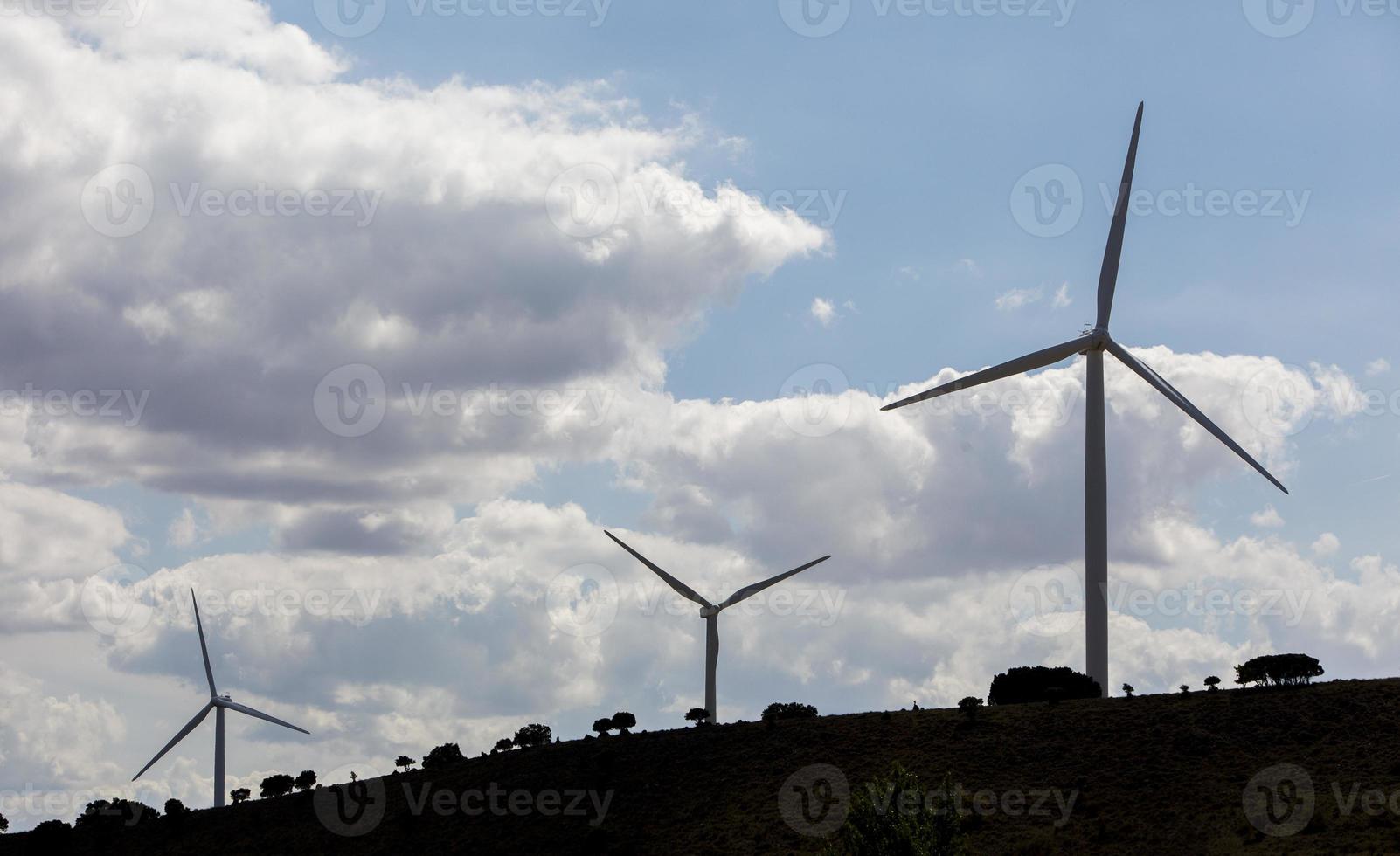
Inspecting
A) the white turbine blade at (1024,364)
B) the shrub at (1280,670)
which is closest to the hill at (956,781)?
the shrub at (1280,670)

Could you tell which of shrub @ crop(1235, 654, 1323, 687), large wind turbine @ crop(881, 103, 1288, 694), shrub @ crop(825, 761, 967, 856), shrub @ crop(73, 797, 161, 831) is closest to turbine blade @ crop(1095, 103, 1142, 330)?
large wind turbine @ crop(881, 103, 1288, 694)

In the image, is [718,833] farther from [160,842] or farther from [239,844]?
[160,842]

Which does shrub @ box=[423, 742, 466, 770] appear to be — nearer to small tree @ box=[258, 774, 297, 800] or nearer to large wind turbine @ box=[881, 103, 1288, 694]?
small tree @ box=[258, 774, 297, 800]

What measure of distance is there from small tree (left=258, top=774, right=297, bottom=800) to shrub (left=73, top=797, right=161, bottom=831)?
9.05 m

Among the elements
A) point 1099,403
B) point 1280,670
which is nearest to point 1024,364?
point 1099,403

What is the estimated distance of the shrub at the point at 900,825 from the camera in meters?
69.3

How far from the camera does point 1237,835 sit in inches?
2847

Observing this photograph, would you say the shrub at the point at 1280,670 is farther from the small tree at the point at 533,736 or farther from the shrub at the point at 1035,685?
the small tree at the point at 533,736

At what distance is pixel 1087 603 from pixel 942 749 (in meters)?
13.0

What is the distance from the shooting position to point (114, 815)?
406 feet

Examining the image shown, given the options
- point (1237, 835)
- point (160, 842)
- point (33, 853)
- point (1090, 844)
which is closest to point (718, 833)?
point (1090, 844)

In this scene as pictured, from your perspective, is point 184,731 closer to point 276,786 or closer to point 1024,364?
point 276,786

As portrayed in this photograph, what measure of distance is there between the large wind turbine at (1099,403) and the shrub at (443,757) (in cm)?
4917

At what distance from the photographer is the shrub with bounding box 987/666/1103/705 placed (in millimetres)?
102938
